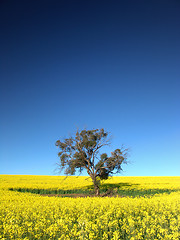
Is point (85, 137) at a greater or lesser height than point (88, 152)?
greater

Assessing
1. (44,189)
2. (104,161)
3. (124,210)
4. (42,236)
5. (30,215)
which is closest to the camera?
(42,236)

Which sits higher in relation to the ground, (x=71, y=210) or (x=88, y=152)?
(x=88, y=152)

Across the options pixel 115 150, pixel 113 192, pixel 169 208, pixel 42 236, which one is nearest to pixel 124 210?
pixel 169 208

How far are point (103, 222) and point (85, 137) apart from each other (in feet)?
67.8

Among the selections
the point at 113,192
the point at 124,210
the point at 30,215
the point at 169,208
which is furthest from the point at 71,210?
the point at 113,192

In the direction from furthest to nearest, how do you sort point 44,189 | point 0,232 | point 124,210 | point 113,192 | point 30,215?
point 44,189 → point 113,192 → point 124,210 → point 30,215 → point 0,232

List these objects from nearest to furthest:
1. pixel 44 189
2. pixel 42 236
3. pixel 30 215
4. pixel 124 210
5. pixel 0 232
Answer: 1. pixel 42 236
2. pixel 0 232
3. pixel 30 215
4. pixel 124 210
5. pixel 44 189

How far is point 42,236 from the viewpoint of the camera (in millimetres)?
7047

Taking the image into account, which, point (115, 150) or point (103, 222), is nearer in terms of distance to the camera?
point (103, 222)

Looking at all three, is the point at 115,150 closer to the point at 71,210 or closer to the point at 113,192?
the point at 113,192

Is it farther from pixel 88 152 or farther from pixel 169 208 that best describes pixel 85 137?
pixel 169 208

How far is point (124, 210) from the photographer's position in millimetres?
9648

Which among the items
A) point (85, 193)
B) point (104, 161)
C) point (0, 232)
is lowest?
point (85, 193)

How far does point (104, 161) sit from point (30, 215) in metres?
19.4
